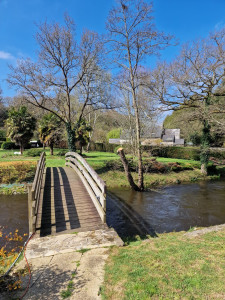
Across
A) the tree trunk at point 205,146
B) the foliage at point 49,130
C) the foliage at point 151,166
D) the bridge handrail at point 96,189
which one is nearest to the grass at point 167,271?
the bridge handrail at point 96,189

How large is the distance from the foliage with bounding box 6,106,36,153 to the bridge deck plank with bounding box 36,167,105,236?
1546cm

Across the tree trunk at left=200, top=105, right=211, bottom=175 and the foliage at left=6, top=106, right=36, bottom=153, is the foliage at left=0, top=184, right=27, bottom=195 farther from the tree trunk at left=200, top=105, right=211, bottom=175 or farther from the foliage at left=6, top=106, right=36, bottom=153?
the tree trunk at left=200, top=105, right=211, bottom=175

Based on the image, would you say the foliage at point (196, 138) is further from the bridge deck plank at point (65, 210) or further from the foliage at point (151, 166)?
the bridge deck plank at point (65, 210)

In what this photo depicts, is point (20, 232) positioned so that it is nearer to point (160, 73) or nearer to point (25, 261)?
point (25, 261)

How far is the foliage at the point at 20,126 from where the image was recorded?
23.6 m

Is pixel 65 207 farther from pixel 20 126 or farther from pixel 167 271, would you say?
pixel 20 126

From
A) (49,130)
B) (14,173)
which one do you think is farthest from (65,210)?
(49,130)

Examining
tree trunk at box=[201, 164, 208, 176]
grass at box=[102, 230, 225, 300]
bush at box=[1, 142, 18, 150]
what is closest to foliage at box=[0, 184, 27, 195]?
grass at box=[102, 230, 225, 300]

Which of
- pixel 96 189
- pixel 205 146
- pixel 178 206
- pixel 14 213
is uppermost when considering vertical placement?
pixel 205 146

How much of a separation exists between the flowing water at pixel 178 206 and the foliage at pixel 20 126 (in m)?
14.7

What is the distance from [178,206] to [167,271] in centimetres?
804

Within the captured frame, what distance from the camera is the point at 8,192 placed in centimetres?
1282

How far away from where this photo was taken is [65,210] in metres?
7.20

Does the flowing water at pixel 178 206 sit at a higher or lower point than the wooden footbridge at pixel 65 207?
lower
